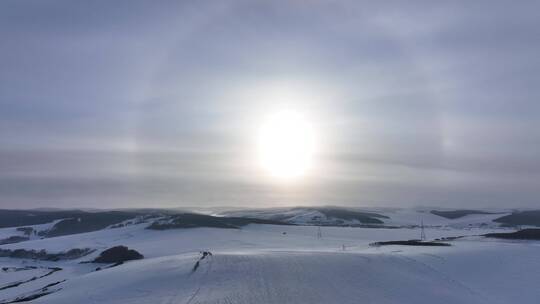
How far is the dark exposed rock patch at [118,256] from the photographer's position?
2403 inches

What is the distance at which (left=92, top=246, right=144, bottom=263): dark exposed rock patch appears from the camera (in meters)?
61.0

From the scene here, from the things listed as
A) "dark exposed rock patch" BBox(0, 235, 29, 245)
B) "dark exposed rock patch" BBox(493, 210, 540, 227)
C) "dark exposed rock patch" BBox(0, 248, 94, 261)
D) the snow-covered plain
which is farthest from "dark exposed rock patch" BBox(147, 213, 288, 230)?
"dark exposed rock patch" BBox(493, 210, 540, 227)

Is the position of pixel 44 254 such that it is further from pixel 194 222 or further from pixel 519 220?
pixel 519 220

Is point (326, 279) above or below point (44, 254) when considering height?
above

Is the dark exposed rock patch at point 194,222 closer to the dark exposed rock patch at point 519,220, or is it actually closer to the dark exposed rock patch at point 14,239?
the dark exposed rock patch at point 14,239

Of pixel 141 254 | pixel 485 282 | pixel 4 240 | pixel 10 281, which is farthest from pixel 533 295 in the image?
pixel 4 240

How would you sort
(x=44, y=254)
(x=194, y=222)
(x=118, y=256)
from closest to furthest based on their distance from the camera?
1. (x=118, y=256)
2. (x=44, y=254)
3. (x=194, y=222)

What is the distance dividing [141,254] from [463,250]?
35.9 m

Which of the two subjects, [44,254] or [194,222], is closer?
[44,254]

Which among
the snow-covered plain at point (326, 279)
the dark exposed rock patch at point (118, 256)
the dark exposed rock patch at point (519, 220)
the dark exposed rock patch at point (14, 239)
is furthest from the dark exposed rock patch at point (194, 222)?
the dark exposed rock patch at point (519, 220)

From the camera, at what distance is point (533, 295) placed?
32.4m

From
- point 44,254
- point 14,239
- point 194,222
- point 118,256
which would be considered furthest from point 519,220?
point 14,239

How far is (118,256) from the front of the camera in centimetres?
6353

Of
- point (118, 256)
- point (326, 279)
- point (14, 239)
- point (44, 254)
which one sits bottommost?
point (44, 254)
